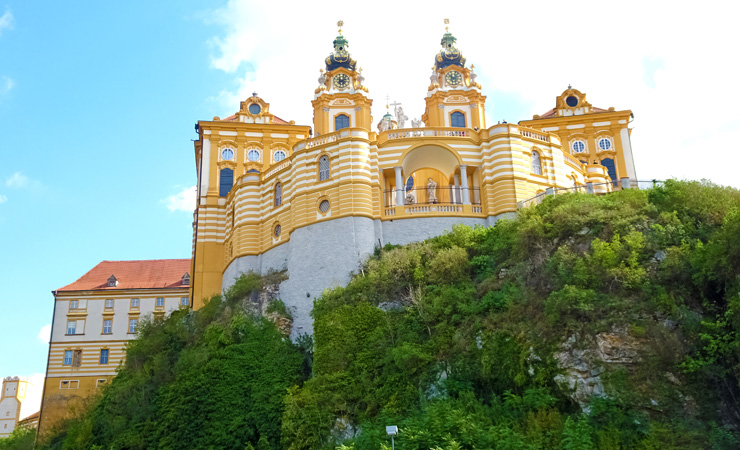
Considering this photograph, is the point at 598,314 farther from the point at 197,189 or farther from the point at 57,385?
the point at 57,385

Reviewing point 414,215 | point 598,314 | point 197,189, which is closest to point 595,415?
point 598,314

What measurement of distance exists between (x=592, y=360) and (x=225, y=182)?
103 ft

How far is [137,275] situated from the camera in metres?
61.6

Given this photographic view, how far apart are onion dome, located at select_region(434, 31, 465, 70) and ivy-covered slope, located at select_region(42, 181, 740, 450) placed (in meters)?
21.1

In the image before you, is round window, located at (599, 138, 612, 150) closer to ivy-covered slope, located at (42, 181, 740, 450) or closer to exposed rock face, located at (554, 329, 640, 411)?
ivy-covered slope, located at (42, 181, 740, 450)

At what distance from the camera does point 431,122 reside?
5141 cm

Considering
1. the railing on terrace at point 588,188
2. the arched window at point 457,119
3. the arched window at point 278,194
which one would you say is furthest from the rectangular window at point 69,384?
the railing on terrace at point 588,188

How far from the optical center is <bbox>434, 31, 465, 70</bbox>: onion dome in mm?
52906

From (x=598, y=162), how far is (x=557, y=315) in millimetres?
27191

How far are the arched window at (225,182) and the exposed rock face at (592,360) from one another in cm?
3009

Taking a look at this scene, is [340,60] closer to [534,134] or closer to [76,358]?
[534,134]

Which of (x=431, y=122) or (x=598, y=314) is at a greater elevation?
(x=431, y=122)

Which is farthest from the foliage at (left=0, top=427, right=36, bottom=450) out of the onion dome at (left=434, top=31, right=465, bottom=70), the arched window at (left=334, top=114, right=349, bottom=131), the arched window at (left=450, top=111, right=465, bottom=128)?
the onion dome at (left=434, top=31, right=465, bottom=70)

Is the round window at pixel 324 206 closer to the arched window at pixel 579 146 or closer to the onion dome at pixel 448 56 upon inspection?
the onion dome at pixel 448 56
